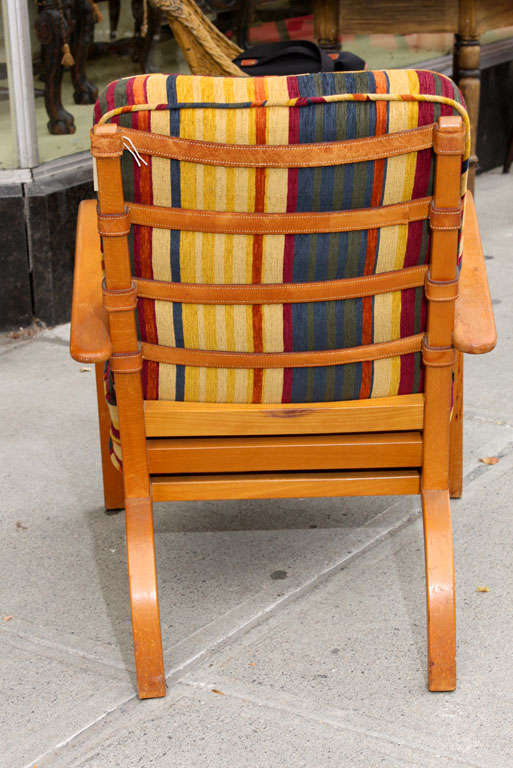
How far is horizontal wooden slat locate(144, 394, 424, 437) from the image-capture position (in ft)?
7.17

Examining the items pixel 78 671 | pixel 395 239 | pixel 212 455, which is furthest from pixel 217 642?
pixel 395 239

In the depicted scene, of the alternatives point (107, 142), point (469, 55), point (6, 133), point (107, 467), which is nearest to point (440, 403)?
point (107, 142)

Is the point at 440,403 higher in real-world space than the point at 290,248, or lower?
lower

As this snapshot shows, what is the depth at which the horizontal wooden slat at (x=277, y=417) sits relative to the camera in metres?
2.19

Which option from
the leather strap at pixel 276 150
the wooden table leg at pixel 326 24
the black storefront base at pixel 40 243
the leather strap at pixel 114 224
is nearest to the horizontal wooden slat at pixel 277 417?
the leather strap at pixel 114 224

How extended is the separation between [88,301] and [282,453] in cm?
50

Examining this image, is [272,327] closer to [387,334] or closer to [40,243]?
[387,334]

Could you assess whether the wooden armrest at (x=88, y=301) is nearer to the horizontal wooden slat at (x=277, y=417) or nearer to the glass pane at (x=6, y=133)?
the horizontal wooden slat at (x=277, y=417)

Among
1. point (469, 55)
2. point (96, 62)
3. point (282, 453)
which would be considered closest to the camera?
point (282, 453)

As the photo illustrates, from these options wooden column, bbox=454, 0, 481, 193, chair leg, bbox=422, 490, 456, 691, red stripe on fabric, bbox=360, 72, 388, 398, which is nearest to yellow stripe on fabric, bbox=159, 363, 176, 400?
red stripe on fabric, bbox=360, 72, 388, 398

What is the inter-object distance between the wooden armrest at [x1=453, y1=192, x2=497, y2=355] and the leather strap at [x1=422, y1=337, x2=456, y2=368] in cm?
3

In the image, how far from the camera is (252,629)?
8.07ft

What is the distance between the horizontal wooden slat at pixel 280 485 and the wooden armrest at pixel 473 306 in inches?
13.2

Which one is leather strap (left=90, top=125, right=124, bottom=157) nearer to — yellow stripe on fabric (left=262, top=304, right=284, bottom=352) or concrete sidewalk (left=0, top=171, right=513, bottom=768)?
yellow stripe on fabric (left=262, top=304, right=284, bottom=352)
